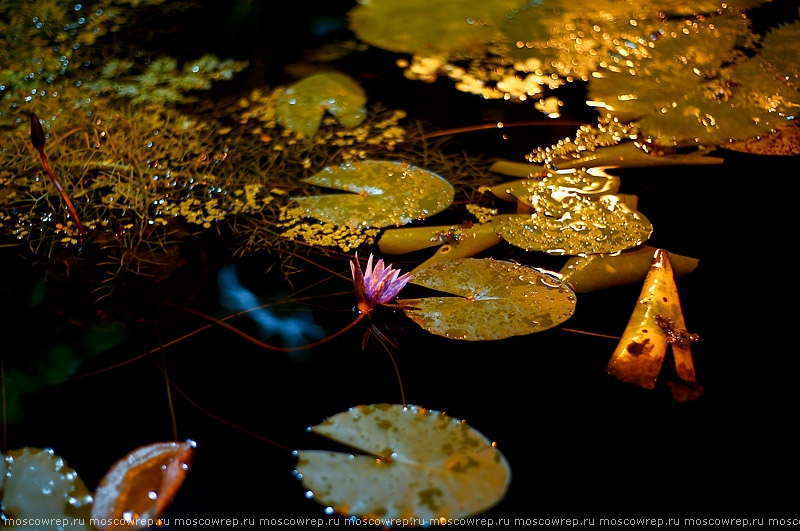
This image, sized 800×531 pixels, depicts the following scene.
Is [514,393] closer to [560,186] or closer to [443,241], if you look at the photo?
[443,241]

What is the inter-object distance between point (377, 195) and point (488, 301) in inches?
21.4

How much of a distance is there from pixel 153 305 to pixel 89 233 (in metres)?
0.42

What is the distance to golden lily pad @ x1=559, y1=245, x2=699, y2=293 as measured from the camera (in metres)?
1.39

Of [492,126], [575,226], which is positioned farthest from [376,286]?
[492,126]

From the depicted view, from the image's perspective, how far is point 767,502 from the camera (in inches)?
39.2

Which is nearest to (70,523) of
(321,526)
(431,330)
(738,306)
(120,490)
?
(120,490)

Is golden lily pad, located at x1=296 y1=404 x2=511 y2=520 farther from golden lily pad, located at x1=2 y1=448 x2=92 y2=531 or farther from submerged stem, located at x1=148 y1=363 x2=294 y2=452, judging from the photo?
golden lily pad, located at x1=2 y1=448 x2=92 y2=531

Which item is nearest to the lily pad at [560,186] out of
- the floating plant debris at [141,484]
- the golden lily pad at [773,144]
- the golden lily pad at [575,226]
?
the golden lily pad at [575,226]

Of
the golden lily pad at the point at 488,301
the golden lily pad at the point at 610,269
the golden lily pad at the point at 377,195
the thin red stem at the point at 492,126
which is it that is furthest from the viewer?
the thin red stem at the point at 492,126

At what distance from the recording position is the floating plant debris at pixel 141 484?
0.97 m

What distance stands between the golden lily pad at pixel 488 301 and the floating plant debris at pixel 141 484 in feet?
1.96

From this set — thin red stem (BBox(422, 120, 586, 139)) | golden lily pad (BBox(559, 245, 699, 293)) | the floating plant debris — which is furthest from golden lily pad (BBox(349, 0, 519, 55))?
the floating plant debris

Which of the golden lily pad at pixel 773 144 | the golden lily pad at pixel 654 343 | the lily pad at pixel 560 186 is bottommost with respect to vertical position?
the golden lily pad at pixel 654 343

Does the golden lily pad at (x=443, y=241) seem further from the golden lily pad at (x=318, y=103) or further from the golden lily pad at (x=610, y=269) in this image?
the golden lily pad at (x=318, y=103)
